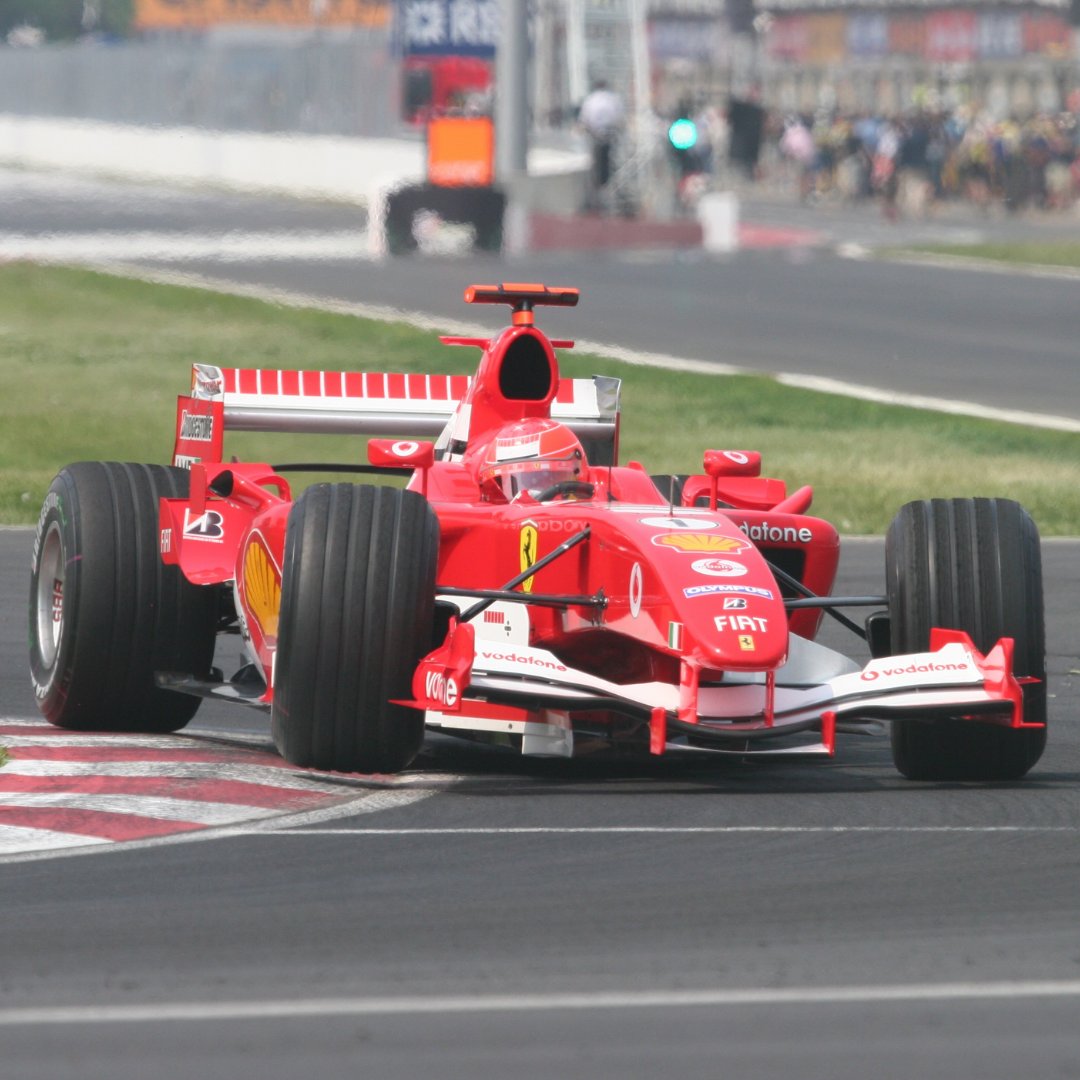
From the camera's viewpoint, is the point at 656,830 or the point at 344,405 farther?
the point at 344,405

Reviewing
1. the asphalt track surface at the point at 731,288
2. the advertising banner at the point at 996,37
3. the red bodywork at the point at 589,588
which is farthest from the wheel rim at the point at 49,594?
the advertising banner at the point at 996,37

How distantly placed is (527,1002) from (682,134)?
2955cm

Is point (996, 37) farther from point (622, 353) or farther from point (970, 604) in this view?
point (970, 604)

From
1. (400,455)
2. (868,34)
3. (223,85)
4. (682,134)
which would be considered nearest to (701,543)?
(400,455)

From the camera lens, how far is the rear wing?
32.7 ft

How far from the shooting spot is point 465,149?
4028cm

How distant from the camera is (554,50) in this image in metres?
63.6

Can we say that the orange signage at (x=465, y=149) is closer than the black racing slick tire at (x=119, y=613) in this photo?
No

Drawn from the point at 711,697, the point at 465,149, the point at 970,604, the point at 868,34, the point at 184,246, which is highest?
the point at 868,34

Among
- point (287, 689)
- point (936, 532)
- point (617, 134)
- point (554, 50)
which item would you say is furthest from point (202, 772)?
point (554, 50)

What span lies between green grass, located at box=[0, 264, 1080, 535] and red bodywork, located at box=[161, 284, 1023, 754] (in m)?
6.92

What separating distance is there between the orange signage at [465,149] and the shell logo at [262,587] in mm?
31605

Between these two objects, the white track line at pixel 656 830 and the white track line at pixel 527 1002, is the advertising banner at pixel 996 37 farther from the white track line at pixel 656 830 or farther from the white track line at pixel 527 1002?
the white track line at pixel 527 1002

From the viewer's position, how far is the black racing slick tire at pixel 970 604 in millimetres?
8000
